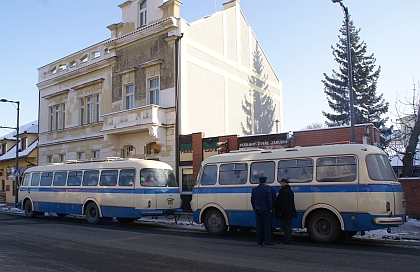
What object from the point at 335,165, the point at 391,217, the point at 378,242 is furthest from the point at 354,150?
the point at 378,242

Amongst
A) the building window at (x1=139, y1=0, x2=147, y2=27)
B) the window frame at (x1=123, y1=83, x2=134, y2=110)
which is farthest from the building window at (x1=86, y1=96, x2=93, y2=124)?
the building window at (x1=139, y1=0, x2=147, y2=27)

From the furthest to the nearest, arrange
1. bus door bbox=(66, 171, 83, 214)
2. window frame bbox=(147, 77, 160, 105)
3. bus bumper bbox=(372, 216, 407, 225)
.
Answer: window frame bbox=(147, 77, 160, 105)
bus door bbox=(66, 171, 83, 214)
bus bumper bbox=(372, 216, 407, 225)

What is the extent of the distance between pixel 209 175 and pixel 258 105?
1789 cm

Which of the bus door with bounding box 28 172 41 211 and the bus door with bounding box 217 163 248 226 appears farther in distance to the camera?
the bus door with bounding box 28 172 41 211

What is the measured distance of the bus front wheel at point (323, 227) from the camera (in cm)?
1129

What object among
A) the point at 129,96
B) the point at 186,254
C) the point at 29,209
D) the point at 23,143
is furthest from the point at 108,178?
the point at 23,143

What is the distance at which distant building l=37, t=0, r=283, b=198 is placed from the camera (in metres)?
24.2

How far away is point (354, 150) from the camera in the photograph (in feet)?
37.7

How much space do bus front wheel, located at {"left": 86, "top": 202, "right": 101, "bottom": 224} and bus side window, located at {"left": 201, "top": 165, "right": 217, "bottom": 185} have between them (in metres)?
6.20

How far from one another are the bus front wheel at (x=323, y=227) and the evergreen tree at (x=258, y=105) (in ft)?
58.4

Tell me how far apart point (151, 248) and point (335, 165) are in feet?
17.8

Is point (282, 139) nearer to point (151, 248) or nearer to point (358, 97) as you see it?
point (151, 248)

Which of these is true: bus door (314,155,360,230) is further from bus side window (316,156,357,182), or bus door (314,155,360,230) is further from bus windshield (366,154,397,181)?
bus windshield (366,154,397,181)

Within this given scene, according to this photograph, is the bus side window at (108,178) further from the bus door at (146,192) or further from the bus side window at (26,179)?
the bus side window at (26,179)
